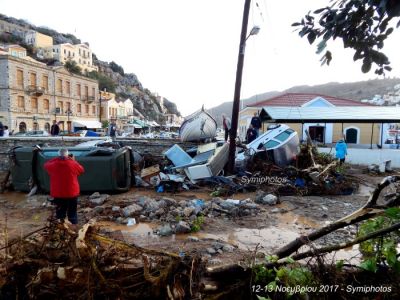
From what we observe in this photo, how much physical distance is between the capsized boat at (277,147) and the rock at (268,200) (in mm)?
3792

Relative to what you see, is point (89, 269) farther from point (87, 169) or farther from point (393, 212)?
point (87, 169)

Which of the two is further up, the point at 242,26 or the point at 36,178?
the point at 242,26

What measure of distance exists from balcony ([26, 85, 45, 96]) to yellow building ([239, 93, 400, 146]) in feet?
101

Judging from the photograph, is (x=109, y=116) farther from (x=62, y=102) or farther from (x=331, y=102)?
(x=331, y=102)

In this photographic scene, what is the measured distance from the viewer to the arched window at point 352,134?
27.1 metres

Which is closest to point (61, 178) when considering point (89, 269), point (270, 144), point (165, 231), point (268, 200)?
point (165, 231)

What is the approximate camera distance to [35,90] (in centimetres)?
4697

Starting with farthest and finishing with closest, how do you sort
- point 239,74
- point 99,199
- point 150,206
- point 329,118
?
point 329,118, point 239,74, point 99,199, point 150,206

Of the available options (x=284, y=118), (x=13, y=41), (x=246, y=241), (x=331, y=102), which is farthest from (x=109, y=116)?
(x=246, y=241)

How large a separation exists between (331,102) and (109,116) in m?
51.2

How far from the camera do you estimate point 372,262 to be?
2.83m

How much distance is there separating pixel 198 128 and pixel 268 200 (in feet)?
35.4

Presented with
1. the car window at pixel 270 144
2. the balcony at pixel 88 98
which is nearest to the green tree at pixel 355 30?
the car window at pixel 270 144

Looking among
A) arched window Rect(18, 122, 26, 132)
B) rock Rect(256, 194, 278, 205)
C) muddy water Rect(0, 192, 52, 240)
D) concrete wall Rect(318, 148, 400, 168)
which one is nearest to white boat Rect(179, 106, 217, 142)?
concrete wall Rect(318, 148, 400, 168)
